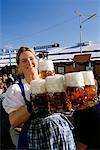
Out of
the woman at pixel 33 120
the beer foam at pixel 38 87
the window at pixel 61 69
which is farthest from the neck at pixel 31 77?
the window at pixel 61 69

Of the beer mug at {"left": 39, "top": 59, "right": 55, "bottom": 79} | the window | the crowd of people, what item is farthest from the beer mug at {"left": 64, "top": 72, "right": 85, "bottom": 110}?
the window

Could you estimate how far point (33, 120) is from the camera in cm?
123

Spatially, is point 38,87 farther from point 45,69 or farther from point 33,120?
point 45,69

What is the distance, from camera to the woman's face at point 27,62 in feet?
4.18

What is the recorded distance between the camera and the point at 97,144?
5.95 ft

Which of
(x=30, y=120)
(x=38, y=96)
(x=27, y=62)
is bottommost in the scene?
(x=30, y=120)

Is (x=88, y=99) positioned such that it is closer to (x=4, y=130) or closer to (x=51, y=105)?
(x=51, y=105)

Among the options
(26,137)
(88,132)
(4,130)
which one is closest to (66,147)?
(26,137)

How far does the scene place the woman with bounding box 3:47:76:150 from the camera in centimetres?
121

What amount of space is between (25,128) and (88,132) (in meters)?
0.63

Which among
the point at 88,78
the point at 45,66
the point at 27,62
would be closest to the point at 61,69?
the point at 45,66

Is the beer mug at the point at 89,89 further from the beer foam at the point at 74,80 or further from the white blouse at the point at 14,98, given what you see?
the white blouse at the point at 14,98

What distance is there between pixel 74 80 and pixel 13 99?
0.30 m

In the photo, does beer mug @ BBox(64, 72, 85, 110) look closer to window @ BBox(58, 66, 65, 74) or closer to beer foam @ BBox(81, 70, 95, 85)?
beer foam @ BBox(81, 70, 95, 85)
